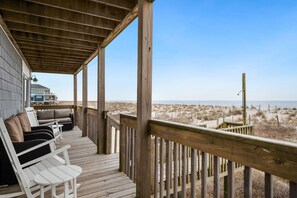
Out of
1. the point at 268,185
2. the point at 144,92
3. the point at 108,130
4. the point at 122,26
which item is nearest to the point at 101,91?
the point at 108,130

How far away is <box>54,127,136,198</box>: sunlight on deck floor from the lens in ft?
7.45

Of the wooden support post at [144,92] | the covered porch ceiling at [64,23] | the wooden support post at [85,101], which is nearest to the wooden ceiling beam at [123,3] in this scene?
the covered porch ceiling at [64,23]

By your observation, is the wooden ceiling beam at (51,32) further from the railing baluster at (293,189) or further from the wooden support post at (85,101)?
the railing baluster at (293,189)

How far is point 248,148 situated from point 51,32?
3.67m

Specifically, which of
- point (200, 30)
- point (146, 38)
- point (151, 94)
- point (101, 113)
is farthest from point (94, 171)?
point (200, 30)

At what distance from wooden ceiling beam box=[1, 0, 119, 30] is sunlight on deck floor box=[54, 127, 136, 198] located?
238 centimetres

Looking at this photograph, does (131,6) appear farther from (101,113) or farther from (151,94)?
(101,113)

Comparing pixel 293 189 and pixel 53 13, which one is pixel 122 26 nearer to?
pixel 53 13

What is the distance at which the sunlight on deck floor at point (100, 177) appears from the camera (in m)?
2.27

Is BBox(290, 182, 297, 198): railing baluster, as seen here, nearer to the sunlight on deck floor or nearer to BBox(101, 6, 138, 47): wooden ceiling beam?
the sunlight on deck floor

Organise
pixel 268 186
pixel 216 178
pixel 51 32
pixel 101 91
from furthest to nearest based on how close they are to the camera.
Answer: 1. pixel 101 91
2. pixel 51 32
3. pixel 216 178
4. pixel 268 186

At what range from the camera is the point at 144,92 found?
1983mm

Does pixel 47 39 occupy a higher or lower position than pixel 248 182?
higher

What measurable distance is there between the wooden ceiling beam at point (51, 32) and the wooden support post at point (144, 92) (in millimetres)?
2015
